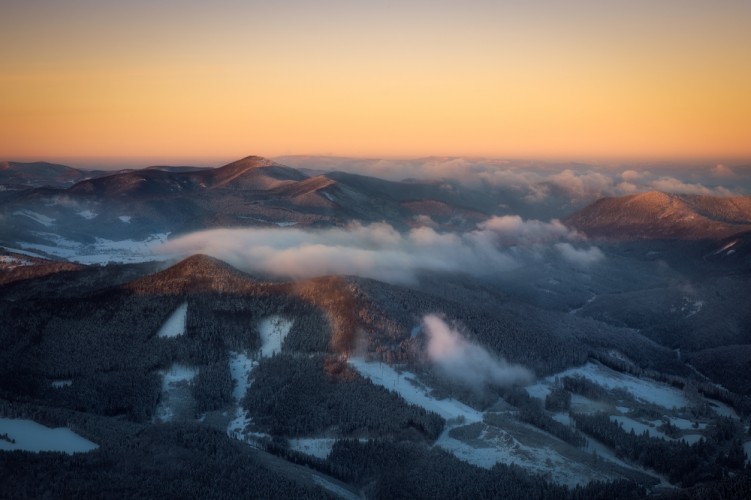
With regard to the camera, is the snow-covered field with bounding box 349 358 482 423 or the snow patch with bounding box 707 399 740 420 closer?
the snow-covered field with bounding box 349 358 482 423

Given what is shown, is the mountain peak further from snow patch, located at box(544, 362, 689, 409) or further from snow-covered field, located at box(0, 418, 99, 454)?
snow patch, located at box(544, 362, 689, 409)

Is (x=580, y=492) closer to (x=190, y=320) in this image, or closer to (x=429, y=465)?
(x=429, y=465)

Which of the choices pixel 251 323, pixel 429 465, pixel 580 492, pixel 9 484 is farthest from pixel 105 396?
pixel 580 492

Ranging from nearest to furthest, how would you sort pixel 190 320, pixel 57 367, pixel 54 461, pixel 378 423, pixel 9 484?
pixel 9 484
pixel 54 461
pixel 378 423
pixel 57 367
pixel 190 320

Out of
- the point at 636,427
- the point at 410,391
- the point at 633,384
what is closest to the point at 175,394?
the point at 410,391

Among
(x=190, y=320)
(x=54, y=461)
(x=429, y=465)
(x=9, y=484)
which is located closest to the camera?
(x=9, y=484)

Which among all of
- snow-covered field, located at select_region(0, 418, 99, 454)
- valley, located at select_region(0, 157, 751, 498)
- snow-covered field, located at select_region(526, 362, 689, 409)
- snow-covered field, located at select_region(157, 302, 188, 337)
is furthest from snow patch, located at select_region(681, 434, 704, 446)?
snow-covered field, located at select_region(157, 302, 188, 337)
